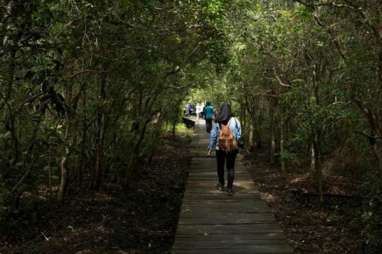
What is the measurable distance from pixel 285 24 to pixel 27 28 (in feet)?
20.5

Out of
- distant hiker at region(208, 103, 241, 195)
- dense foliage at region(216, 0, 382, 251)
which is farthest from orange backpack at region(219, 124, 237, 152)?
dense foliage at region(216, 0, 382, 251)

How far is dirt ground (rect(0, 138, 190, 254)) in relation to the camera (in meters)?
6.71

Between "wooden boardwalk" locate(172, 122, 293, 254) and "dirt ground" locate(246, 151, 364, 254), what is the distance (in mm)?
482

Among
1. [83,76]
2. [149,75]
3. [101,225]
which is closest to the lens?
[101,225]

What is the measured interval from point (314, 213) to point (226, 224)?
97.1 inches

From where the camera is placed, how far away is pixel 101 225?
7.67m

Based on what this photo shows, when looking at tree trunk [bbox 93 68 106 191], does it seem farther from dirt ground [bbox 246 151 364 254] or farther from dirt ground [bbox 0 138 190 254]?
dirt ground [bbox 246 151 364 254]

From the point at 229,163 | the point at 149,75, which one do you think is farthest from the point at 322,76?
the point at 149,75

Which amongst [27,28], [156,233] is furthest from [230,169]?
[27,28]

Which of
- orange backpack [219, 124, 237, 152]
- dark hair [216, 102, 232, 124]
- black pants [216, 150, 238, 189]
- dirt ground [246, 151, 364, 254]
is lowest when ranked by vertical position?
dirt ground [246, 151, 364, 254]

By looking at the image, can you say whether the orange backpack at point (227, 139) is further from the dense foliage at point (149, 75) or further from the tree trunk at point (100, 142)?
the tree trunk at point (100, 142)

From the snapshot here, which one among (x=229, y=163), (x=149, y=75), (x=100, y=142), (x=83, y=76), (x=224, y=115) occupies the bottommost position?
(x=229, y=163)

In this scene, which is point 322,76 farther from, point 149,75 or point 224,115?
point 149,75

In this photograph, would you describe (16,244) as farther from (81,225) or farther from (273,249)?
(273,249)
